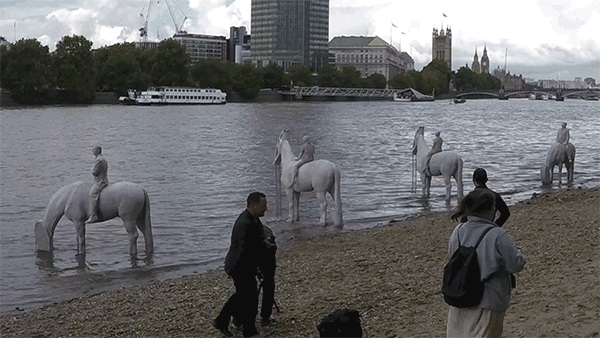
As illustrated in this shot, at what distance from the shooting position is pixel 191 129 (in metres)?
71.2

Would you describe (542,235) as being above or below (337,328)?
below

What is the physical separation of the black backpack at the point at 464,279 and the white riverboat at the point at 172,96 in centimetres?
11945

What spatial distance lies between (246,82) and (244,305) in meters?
146

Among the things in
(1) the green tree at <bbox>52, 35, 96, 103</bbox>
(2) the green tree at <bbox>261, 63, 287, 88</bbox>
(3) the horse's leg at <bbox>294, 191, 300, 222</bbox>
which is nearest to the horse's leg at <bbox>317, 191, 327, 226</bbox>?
(3) the horse's leg at <bbox>294, 191, 300, 222</bbox>

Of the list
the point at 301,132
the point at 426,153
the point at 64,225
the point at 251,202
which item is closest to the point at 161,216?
the point at 64,225

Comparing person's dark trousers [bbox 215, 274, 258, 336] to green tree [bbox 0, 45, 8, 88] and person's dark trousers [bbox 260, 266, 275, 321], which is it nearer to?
person's dark trousers [bbox 260, 266, 275, 321]

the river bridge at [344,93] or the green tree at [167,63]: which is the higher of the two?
the green tree at [167,63]

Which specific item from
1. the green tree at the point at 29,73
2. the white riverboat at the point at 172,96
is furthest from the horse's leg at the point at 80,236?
the white riverboat at the point at 172,96

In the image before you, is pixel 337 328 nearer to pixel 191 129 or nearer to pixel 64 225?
pixel 64 225

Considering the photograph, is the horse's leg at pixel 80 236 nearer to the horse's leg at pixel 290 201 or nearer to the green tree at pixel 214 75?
the horse's leg at pixel 290 201

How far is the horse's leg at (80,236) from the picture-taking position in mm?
16200

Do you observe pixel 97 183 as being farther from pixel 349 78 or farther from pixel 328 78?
pixel 349 78

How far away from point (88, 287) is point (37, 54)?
10706 centimetres

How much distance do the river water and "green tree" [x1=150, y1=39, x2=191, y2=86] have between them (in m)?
60.7
